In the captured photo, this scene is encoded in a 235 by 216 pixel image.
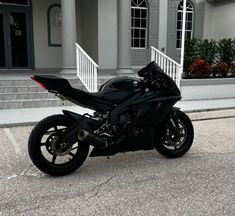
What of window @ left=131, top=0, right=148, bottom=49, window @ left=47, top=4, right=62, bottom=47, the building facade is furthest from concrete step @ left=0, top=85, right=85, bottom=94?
window @ left=131, top=0, right=148, bottom=49

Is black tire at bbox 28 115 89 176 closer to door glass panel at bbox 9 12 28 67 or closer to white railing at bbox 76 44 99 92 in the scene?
white railing at bbox 76 44 99 92

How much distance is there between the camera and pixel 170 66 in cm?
872

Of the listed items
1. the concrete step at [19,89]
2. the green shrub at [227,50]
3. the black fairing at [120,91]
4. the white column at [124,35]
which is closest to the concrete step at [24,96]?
the concrete step at [19,89]

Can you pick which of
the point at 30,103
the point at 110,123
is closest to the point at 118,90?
the point at 110,123

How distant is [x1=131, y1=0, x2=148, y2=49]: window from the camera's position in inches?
463

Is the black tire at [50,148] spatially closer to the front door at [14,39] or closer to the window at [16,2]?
the front door at [14,39]

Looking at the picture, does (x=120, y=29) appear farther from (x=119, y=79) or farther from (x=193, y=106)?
(x=119, y=79)

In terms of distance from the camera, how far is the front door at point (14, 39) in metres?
10.6

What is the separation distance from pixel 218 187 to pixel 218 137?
7.02ft

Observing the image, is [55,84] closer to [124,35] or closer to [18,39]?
[124,35]

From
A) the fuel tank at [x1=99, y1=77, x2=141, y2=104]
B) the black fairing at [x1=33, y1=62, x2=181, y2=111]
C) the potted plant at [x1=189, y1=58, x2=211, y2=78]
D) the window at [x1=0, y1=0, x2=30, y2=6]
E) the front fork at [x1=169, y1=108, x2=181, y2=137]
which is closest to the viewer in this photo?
the black fairing at [x1=33, y1=62, x2=181, y2=111]

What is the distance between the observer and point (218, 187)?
3322 mm

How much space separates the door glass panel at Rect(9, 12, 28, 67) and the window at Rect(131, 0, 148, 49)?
413cm

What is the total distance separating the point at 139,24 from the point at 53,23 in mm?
3379
